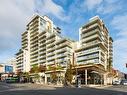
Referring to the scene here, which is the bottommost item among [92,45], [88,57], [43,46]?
[88,57]

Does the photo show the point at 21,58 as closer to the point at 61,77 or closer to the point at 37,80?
the point at 37,80

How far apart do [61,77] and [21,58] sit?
83.2 metres

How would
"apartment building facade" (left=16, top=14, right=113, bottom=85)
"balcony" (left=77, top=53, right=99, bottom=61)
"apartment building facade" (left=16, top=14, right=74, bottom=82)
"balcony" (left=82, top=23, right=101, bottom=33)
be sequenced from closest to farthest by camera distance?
"apartment building facade" (left=16, top=14, right=113, bottom=85)
"balcony" (left=77, top=53, right=99, bottom=61)
"balcony" (left=82, top=23, right=101, bottom=33)
"apartment building facade" (left=16, top=14, right=74, bottom=82)

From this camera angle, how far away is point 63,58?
11919 cm

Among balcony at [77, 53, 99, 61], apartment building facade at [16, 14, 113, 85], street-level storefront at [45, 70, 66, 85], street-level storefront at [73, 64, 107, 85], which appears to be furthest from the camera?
balcony at [77, 53, 99, 61]

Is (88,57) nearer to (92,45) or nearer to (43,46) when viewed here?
(92,45)

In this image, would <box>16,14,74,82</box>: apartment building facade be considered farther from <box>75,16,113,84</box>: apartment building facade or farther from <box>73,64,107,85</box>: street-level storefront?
<box>73,64,107,85</box>: street-level storefront

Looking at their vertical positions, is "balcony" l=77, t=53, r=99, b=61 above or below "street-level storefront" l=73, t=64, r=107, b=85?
above

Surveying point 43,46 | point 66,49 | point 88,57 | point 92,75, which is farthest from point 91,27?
point 43,46

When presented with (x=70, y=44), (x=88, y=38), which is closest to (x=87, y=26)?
(x=88, y=38)

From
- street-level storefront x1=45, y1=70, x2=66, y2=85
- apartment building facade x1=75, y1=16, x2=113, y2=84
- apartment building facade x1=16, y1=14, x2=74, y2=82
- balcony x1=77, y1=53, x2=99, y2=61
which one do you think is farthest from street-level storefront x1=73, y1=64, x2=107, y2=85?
apartment building facade x1=16, y1=14, x2=74, y2=82

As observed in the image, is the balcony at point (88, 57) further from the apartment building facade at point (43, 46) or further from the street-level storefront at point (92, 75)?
the street-level storefront at point (92, 75)

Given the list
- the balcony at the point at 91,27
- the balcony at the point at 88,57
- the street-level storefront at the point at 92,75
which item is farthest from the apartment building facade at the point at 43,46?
the street-level storefront at the point at 92,75

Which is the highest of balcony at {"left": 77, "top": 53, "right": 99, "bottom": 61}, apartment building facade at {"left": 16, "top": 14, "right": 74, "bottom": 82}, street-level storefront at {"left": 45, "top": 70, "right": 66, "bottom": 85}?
apartment building facade at {"left": 16, "top": 14, "right": 74, "bottom": 82}
